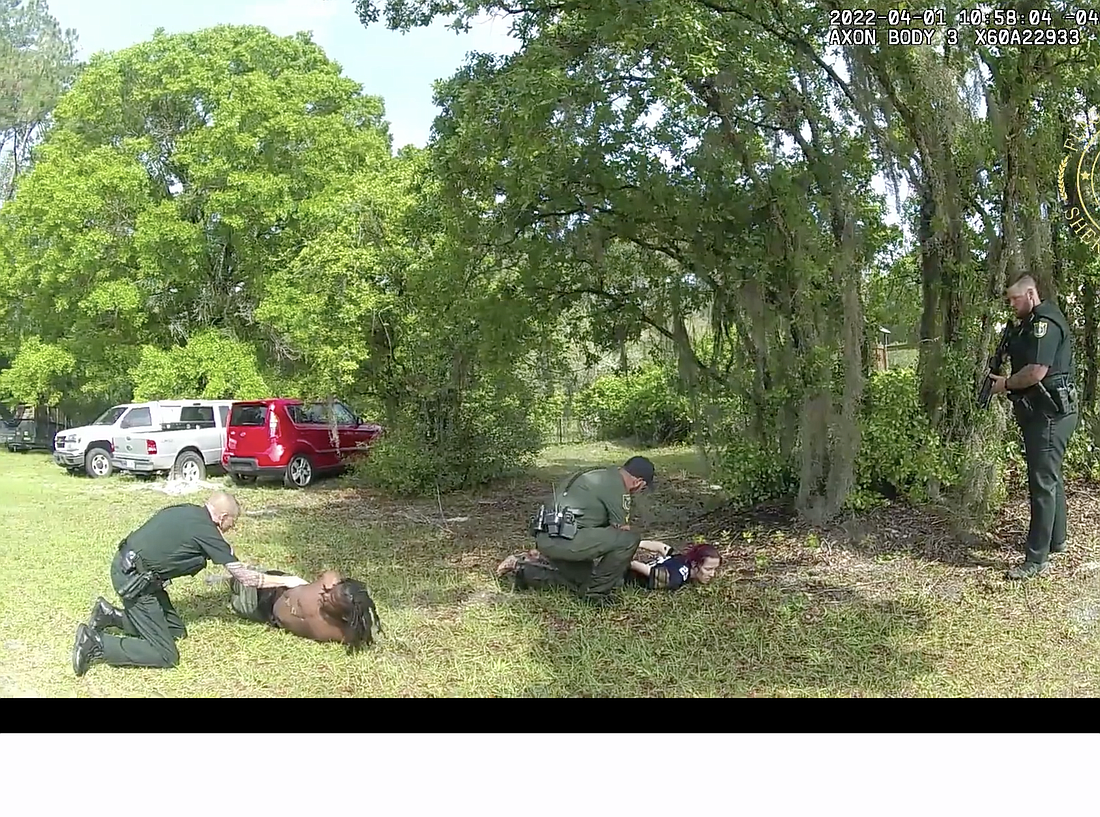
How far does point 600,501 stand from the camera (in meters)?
4.01

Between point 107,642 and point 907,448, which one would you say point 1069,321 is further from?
point 107,642

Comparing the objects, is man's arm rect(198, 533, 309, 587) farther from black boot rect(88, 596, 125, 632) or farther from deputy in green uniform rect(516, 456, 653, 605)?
deputy in green uniform rect(516, 456, 653, 605)

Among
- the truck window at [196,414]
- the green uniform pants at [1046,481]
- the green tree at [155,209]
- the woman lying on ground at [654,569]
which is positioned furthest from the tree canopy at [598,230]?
the woman lying on ground at [654,569]

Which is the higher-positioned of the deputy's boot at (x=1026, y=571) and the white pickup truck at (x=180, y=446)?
the white pickup truck at (x=180, y=446)

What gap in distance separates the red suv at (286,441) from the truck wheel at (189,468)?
0.34 ft

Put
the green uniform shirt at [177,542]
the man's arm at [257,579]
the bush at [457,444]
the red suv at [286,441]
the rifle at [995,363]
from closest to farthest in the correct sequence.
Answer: the green uniform shirt at [177,542] → the man's arm at [257,579] → the red suv at [286,441] → the rifle at [995,363] → the bush at [457,444]

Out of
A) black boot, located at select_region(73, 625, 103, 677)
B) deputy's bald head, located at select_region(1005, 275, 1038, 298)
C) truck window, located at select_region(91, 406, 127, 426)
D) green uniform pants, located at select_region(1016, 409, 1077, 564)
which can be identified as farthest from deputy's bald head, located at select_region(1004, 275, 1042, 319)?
black boot, located at select_region(73, 625, 103, 677)

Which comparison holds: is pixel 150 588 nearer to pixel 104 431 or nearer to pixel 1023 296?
pixel 104 431

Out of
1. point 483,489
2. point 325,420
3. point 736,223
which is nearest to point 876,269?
point 736,223

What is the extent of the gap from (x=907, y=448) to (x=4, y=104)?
4.17 meters

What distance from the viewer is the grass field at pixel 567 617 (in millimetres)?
3525

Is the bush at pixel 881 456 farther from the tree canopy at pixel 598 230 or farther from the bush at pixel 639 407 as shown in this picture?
the bush at pixel 639 407

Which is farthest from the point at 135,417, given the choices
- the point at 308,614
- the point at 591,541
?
the point at 591,541

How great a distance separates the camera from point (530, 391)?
5113 mm
